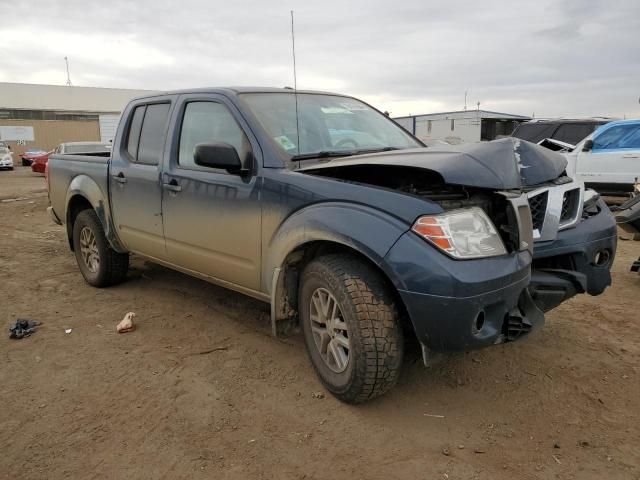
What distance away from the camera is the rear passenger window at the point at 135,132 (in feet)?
15.1

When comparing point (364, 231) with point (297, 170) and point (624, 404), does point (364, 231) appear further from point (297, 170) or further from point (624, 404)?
point (624, 404)

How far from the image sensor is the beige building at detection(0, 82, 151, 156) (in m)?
40.5

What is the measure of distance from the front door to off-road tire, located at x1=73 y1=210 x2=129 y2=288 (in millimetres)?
1269

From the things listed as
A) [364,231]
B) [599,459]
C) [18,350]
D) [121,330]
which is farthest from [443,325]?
[18,350]

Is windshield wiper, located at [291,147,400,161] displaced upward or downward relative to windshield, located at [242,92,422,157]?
downward

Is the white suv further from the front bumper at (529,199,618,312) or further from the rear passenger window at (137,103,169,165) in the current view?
the rear passenger window at (137,103,169,165)

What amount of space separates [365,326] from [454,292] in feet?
1.69

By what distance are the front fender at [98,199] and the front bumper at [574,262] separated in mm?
3734

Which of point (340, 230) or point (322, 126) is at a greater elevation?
point (322, 126)

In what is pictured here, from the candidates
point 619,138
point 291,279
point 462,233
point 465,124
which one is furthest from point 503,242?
point 465,124

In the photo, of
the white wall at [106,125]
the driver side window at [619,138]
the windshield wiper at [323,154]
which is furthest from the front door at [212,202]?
the white wall at [106,125]

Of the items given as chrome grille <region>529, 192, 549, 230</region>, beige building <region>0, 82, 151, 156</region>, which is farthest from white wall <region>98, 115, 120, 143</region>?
chrome grille <region>529, 192, 549, 230</region>

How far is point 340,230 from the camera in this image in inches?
108

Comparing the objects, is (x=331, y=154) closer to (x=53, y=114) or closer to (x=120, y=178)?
(x=120, y=178)
